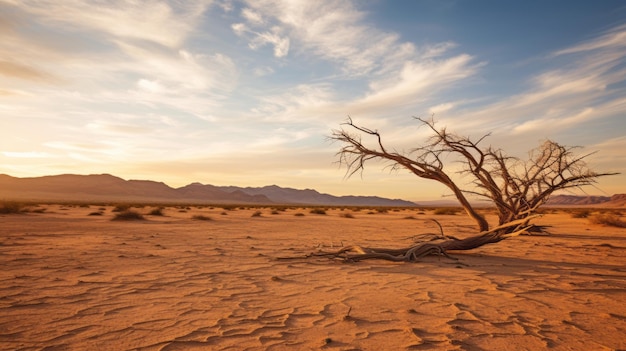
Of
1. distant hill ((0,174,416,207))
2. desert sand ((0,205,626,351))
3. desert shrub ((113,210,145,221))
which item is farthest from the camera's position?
distant hill ((0,174,416,207))

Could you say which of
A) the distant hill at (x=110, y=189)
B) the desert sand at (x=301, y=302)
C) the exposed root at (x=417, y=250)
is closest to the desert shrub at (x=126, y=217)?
the desert sand at (x=301, y=302)

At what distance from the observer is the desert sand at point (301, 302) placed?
3205 mm

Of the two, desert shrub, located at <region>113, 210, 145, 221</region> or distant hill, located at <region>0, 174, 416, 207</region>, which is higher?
distant hill, located at <region>0, 174, 416, 207</region>

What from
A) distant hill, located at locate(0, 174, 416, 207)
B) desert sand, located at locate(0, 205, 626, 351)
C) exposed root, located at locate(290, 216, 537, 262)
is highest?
distant hill, located at locate(0, 174, 416, 207)

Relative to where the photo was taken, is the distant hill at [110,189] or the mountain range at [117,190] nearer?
the mountain range at [117,190]

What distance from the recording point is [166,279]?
5.36 m

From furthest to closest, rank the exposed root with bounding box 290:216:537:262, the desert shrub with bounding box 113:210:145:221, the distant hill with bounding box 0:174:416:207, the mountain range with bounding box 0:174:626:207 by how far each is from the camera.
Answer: the distant hill with bounding box 0:174:416:207 → the mountain range with bounding box 0:174:626:207 → the desert shrub with bounding box 113:210:145:221 → the exposed root with bounding box 290:216:537:262

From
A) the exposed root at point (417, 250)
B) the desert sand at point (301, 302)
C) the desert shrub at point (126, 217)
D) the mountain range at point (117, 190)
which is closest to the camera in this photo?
the desert sand at point (301, 302)

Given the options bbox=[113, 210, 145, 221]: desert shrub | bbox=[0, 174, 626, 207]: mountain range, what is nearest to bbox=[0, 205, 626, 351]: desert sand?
bbox=[113, 210, 145, 221]: desert shrub

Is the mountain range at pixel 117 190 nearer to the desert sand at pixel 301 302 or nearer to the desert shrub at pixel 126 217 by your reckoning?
the desert shrub at pixel 126 217

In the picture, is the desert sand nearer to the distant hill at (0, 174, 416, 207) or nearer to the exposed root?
the exposed root

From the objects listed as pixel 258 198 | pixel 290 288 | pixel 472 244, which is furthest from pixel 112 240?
pixel 258 198

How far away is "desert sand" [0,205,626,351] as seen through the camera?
10.5ft

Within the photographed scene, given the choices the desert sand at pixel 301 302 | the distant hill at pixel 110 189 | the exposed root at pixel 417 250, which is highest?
the distant hill at pixel 110 189
